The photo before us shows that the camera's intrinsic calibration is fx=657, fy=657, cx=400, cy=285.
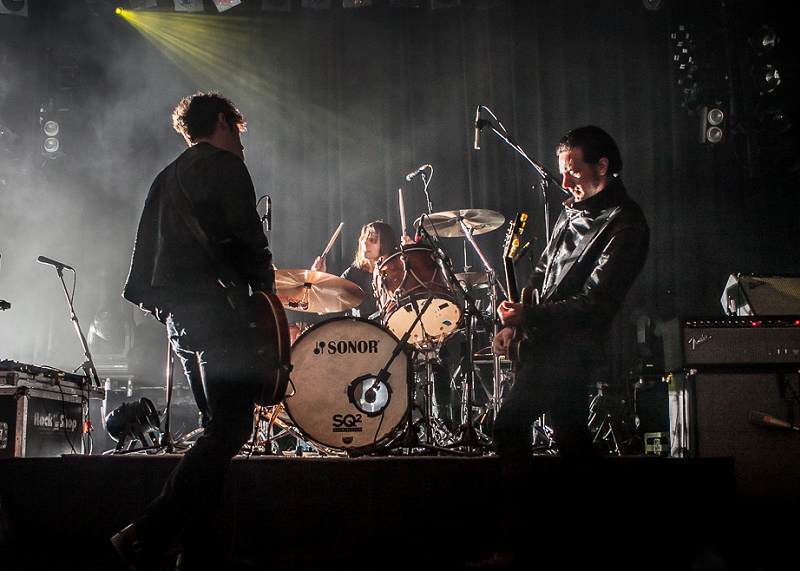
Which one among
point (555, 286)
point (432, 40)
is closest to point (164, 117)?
point (432, 40)

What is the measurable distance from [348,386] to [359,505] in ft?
4.15

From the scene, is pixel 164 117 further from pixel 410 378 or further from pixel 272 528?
pixel 272 528

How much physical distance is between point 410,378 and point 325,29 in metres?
6.24

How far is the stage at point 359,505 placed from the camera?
3.36 meters

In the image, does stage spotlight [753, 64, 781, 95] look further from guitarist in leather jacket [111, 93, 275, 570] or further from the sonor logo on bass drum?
guitarist in leather jacket [111, 93, 275, 570]

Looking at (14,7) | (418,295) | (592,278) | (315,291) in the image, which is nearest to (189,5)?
(14,7)

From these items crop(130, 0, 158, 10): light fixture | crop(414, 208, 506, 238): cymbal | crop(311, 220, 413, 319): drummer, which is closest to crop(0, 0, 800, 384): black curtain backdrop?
crop(130, 0, 158, 10): light fixture

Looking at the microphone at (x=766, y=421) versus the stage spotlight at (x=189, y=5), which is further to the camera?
the stage spotlight at (x=189, y=5)

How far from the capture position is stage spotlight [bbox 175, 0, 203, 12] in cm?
842

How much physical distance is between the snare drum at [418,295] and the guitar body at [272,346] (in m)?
2.21

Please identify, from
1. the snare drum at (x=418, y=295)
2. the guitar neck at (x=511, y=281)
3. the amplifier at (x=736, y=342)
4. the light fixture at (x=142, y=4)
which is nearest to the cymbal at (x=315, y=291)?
the snare drum at (x=418, y=295)

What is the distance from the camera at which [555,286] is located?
3.04 metres

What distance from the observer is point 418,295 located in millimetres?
5055

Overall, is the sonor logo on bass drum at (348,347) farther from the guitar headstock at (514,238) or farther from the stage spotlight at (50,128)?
the stage spotlight at (50,128)
